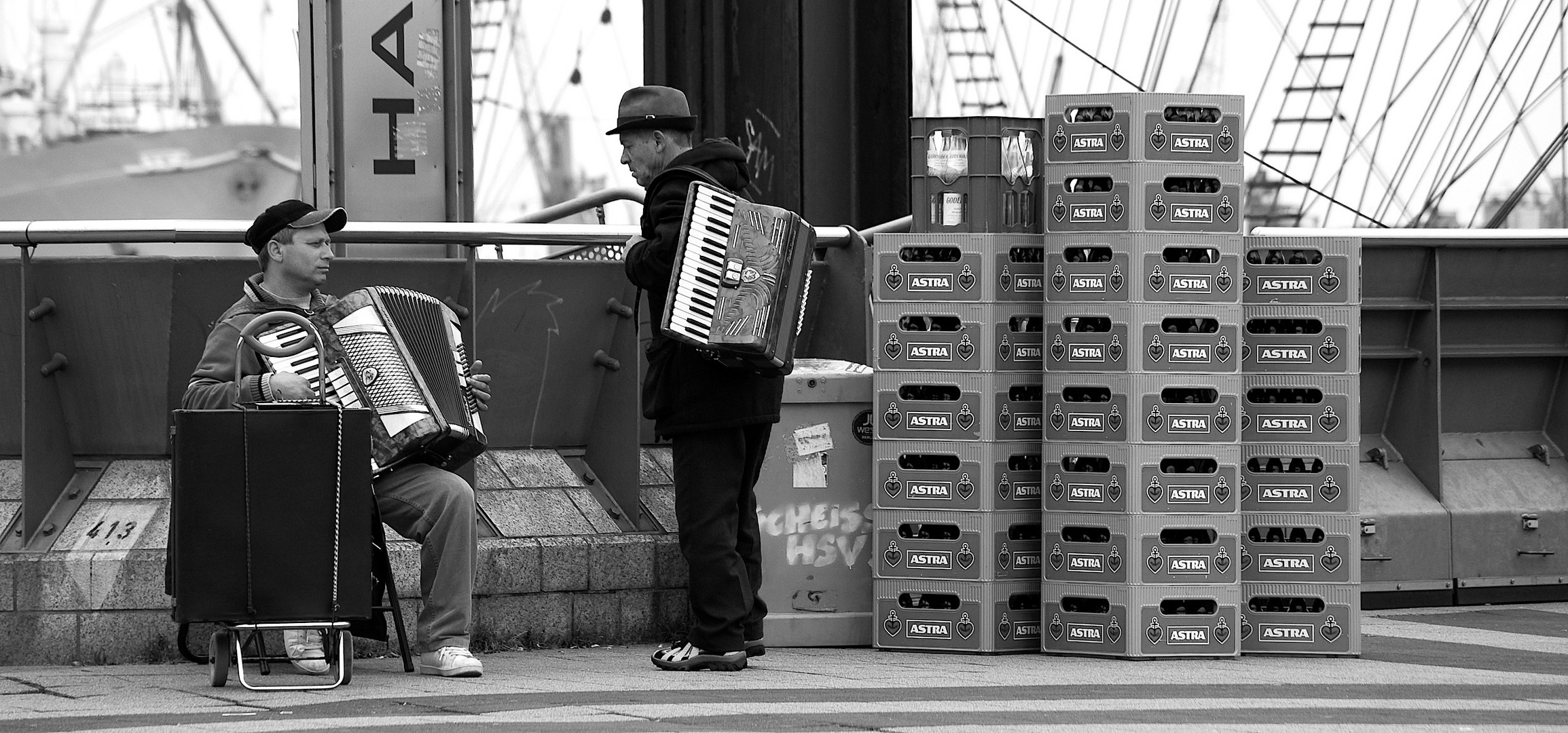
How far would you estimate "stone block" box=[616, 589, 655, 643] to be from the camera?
7.12 m

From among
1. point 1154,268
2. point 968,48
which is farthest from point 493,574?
point 968,48

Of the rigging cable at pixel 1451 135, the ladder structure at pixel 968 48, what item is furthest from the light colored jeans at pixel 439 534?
the rigging cable at pixel 1451 135

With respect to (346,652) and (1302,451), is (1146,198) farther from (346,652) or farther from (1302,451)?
(346,652)

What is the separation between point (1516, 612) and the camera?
866 cm

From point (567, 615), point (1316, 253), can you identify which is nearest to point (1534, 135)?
point (1316, 253)

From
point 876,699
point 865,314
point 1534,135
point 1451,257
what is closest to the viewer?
point 876,699

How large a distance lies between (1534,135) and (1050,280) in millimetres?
6580

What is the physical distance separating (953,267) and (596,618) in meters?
1.90

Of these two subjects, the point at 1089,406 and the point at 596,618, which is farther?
the point at 596,618

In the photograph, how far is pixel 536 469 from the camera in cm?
754

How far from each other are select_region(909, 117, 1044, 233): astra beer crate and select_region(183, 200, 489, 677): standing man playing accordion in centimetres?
208

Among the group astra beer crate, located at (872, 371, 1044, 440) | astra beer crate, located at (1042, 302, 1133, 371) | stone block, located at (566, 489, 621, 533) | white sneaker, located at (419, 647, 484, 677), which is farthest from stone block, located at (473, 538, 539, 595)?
astra beer crate, located at (1042, 302, 1133, 371)

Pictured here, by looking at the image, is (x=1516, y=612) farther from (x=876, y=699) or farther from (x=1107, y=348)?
(x=876, y=699)

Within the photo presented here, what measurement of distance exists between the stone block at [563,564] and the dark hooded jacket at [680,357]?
876 millimetres
